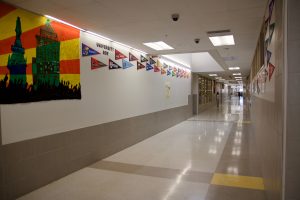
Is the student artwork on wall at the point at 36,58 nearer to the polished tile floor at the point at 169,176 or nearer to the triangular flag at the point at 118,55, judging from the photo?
the triangular flag at the point at 118,55

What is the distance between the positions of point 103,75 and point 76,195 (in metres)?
2.69

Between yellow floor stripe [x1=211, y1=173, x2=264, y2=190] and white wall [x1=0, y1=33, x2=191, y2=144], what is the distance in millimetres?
2676

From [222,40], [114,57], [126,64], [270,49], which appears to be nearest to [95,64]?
[114,57]

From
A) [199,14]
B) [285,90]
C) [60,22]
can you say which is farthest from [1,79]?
[285,90]

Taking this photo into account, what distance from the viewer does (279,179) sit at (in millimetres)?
2129

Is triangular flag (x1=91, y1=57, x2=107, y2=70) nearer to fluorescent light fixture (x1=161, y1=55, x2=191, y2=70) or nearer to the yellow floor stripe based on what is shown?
the yellow floor stripe

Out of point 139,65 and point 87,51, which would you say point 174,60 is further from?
point 87,51

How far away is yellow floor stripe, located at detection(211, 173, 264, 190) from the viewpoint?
3.69m

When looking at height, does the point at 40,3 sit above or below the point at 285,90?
above

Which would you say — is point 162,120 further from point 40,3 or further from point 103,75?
point 40,3

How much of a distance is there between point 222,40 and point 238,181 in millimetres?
3219

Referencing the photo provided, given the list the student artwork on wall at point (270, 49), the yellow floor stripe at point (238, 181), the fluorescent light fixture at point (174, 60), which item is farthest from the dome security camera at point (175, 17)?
the fluorescent light fixture at point (174, 60)

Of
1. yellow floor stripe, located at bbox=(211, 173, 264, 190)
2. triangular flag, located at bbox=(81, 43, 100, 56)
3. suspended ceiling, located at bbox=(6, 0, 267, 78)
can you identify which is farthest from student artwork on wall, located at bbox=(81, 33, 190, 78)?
yellow floor stripe, located at bbox=(211, 173, 264, 190)

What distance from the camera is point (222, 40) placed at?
5.51 metres
